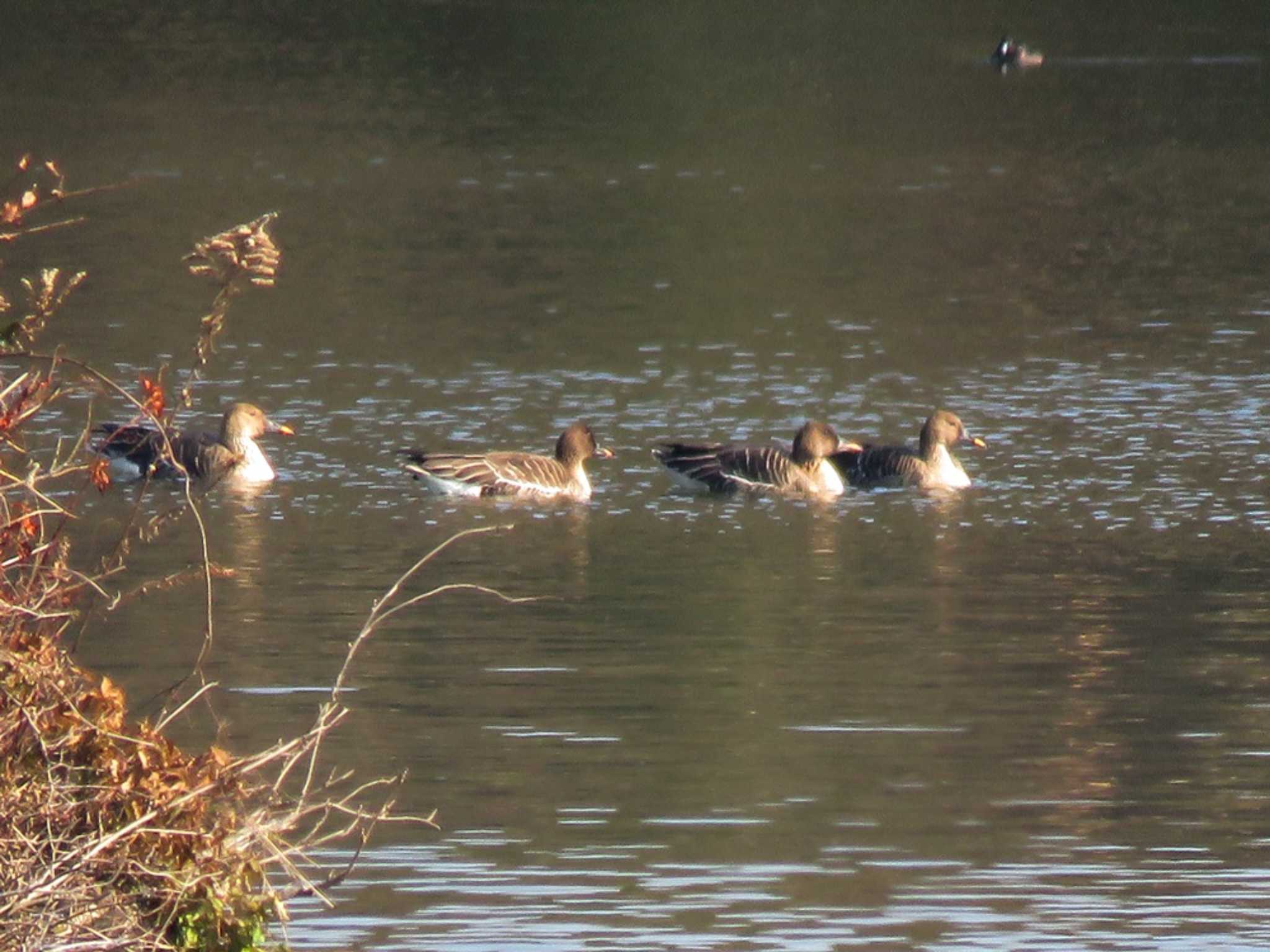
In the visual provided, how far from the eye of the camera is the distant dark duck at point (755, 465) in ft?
Result: 54.3

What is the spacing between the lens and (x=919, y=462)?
16.6 m

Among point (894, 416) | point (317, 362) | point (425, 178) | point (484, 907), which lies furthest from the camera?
point (425, 178)

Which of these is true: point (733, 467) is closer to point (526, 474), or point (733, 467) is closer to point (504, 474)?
point (526, 474)

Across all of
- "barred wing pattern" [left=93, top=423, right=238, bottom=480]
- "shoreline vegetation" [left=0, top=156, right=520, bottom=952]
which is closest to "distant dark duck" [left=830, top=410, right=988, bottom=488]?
"barred wing pattern" [left=93, top=423, right=238, bottom=480]

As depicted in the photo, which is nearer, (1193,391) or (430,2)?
(1193,391)

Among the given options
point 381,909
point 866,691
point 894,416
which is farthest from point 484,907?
point 894,416

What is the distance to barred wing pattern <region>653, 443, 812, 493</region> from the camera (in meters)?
16.5

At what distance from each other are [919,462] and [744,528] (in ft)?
4.58

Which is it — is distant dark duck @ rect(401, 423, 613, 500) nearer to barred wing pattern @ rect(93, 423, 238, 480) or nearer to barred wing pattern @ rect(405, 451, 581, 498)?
barred wing pattern @ rect(405, 451, 581, 498)

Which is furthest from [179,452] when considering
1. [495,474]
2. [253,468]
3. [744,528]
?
[744,528]

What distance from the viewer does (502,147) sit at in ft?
126

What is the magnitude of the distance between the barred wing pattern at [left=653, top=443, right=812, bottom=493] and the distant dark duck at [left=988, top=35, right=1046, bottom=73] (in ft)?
112

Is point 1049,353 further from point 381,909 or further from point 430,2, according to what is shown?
point 430,2

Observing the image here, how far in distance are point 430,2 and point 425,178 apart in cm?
2827
